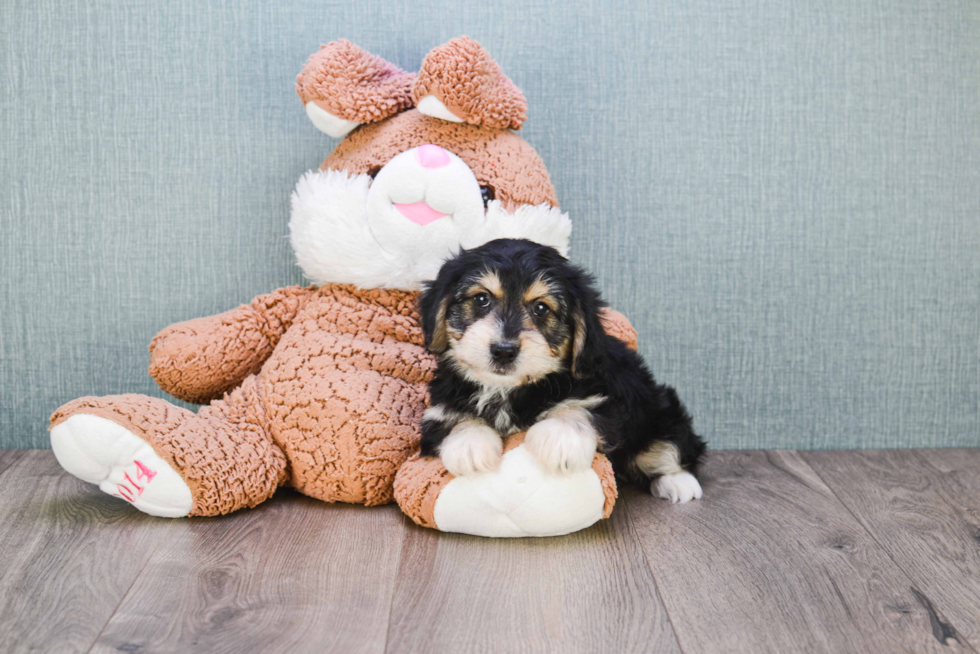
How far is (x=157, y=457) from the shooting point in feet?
6.89

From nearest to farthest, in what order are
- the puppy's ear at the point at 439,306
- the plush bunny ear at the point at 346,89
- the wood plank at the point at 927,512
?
the wood plank at the point at 927,512 < the puppy's ear at the point at 439,306 < the plush bunny ear at the point at 346,89

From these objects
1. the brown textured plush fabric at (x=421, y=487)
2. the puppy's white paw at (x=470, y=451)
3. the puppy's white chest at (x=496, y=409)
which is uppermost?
the puppy's white chest at (x=496, y=409)

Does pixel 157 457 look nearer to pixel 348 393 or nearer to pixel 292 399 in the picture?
pixel 292 399

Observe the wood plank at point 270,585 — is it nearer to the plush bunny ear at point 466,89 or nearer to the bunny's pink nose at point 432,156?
the bunny's pink nose at point 432,156

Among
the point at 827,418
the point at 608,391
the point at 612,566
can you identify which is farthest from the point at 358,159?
the point at 827,418

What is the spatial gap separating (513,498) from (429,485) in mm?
236

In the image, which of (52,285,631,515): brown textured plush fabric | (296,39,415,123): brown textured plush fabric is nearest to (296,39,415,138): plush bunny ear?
(296,39,415,123): brown textured plush fabric

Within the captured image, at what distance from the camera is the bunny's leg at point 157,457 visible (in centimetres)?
208

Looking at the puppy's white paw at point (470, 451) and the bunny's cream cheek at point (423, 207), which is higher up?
the bunny's cream cheek at point (423, 207)

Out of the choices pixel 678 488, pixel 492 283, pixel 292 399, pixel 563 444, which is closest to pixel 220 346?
pixel 292 399

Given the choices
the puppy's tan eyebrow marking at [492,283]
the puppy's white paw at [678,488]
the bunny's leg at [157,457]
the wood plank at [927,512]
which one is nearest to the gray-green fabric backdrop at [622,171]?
the wood plank at [927,512]

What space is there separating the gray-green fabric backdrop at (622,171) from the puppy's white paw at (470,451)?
1.07m

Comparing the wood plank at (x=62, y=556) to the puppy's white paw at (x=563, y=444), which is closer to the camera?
the wood plank at (x=62, y=556)

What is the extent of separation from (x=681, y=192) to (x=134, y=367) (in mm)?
2046
